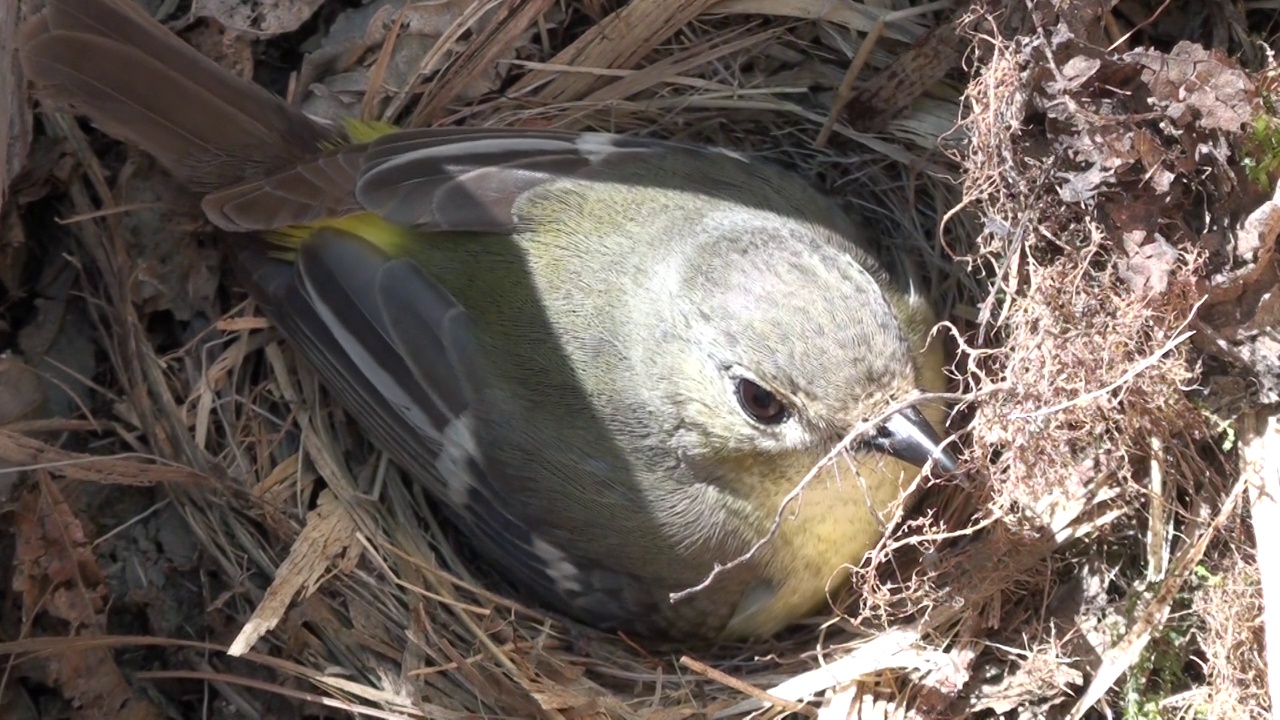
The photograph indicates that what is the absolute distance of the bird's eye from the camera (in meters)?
2.89

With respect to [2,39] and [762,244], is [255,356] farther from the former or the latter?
[762,244]

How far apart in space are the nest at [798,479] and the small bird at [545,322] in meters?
0.17

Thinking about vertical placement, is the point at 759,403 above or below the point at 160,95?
below

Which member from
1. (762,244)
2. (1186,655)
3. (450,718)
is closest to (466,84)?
(762,244)

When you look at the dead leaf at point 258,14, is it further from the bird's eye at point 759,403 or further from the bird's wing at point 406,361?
the bird's eye at point 759,403

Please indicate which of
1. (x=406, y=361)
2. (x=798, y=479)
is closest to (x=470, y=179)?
(x=406, y=361)

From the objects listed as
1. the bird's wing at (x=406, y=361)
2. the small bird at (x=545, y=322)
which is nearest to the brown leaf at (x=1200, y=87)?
the small bird at (x=545, y=322)

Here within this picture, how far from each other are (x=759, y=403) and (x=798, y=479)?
11.3 inches

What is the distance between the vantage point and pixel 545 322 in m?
3.14

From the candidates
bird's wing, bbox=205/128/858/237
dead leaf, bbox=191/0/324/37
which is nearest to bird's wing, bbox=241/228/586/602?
bird's wing, bbox=205/128/858/237

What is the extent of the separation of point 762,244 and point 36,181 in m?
1.86

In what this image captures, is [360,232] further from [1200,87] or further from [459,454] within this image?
[1200,87]

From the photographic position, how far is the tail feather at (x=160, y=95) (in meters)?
3.05

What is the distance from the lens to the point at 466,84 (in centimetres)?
355
